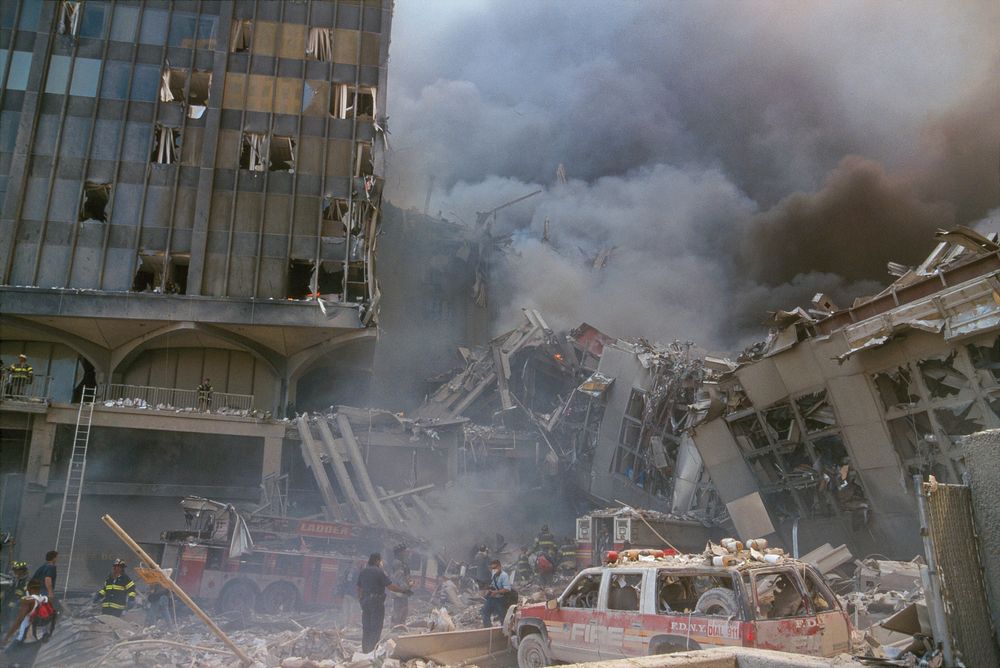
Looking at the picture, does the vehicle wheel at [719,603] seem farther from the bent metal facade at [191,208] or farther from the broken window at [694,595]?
the bent metal facade at [191,208]

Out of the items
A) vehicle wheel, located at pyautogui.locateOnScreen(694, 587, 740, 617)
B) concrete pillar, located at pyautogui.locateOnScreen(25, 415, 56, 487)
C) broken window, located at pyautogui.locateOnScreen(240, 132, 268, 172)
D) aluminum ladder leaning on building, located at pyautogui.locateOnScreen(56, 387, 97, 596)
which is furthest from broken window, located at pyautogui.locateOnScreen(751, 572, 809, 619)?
broken window, located at pyautogui.locateOnScreen(240, 132, 268, 172)

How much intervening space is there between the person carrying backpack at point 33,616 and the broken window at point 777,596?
26.9 ft

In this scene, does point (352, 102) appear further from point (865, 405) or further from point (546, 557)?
point (865, 405)

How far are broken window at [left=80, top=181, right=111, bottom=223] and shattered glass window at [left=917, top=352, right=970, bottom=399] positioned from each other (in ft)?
87.3

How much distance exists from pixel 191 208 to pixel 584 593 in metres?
23.9

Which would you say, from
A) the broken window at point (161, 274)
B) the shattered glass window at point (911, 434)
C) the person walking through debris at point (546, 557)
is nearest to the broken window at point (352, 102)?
the broken window at point (161, 274)

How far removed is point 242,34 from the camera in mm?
28812

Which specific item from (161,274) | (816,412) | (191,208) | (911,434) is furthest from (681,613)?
(191,208)

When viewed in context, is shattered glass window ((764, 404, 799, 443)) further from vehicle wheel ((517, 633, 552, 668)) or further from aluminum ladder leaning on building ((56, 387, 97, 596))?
aluminum ladder leaning on building ((56, 387, 97, 596))

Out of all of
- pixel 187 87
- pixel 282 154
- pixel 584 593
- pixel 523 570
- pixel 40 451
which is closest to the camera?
pixel 584 593

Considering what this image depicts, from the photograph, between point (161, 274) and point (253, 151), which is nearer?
point (161, 274)

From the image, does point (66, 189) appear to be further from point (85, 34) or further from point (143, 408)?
point (143, 408)

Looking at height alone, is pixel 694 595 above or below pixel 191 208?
below

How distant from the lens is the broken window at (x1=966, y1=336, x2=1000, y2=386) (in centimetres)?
1139
